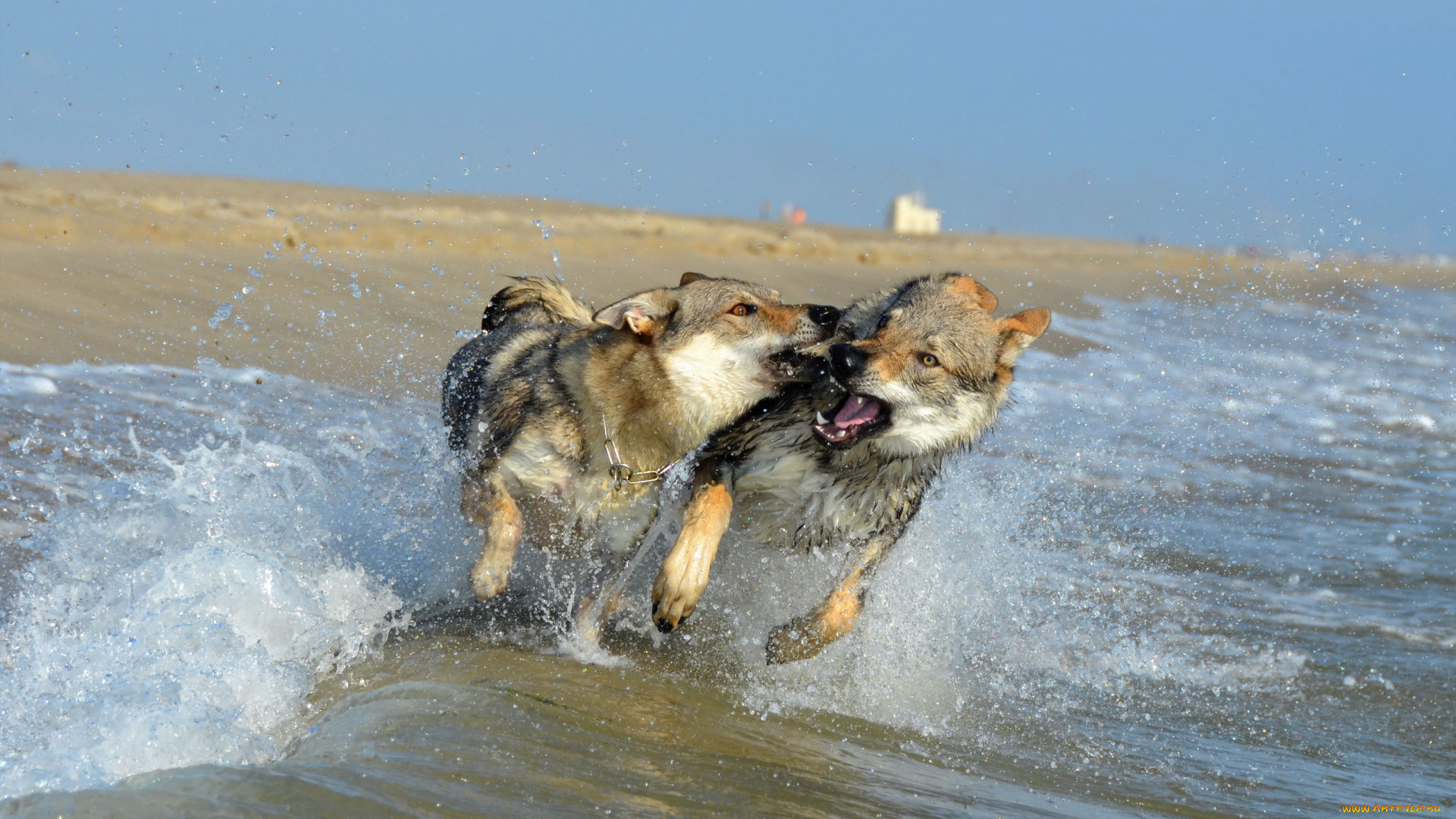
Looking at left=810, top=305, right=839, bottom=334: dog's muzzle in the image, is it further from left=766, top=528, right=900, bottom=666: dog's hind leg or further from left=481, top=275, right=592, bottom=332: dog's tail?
left=481, top=275, right=592, bottom=332: dog's tail

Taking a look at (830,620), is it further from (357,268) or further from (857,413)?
(357,268)

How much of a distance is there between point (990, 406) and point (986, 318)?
1.14ft

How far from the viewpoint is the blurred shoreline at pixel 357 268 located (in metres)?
9.75

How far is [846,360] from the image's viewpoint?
172 inches

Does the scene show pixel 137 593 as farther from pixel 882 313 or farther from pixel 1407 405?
pixel 1407 405

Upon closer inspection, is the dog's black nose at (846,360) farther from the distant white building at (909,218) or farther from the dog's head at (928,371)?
the distant white building at (909,218)

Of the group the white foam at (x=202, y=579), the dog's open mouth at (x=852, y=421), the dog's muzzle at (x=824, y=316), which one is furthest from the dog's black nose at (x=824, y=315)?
the white foam at (x=202, y=579)

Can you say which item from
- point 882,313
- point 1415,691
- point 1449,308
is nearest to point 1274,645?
point 1415,691

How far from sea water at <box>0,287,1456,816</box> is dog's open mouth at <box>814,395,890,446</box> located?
2.67 feet

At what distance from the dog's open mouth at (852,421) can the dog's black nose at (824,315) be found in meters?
0.43

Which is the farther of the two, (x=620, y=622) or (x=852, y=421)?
(x=620, y=622)

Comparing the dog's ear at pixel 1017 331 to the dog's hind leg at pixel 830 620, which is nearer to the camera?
the dog's hind leg at pixel 830 620

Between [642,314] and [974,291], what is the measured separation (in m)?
1.35

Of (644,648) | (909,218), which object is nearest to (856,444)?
(644,648)
